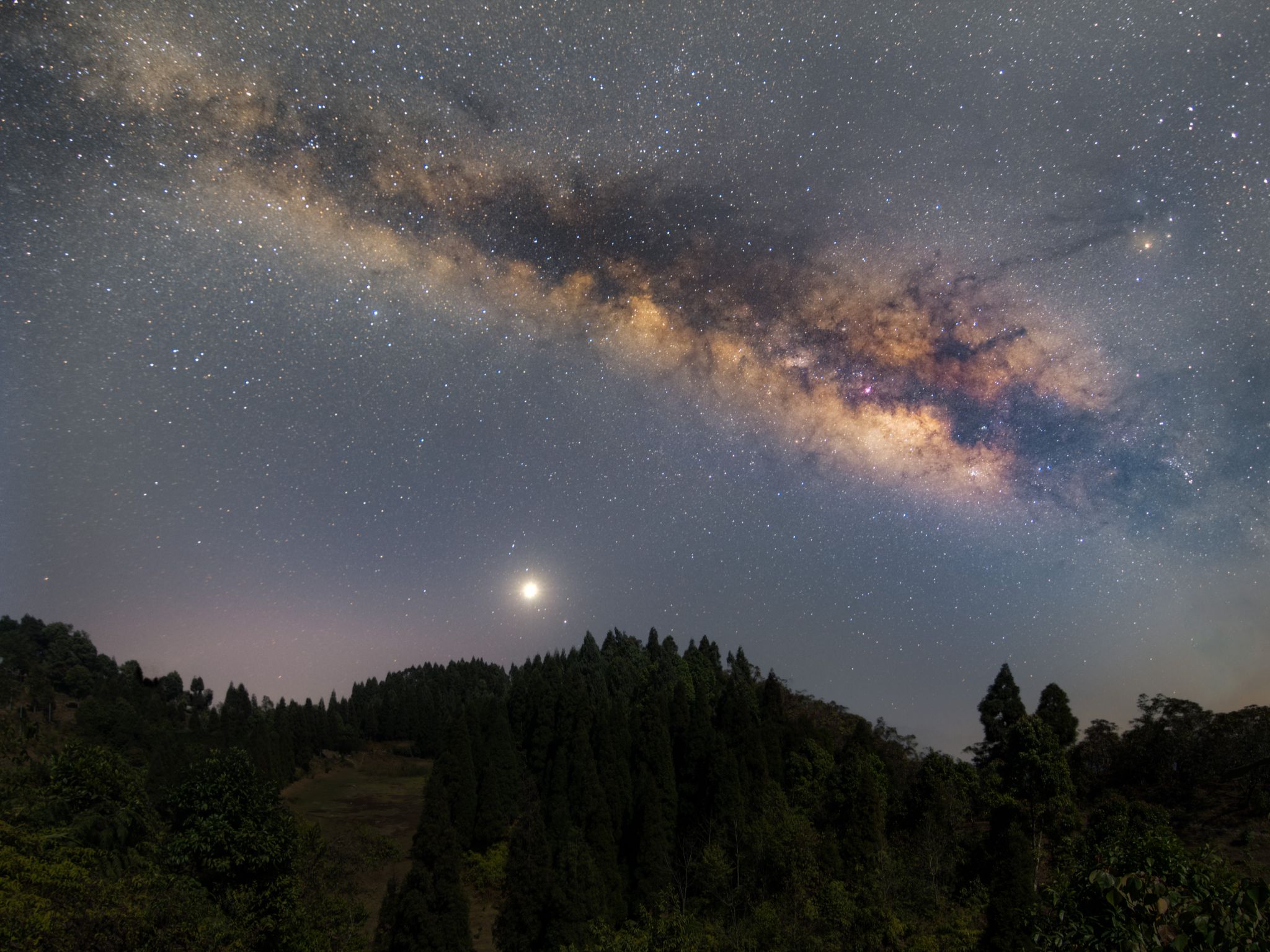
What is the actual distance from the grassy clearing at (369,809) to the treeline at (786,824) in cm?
745

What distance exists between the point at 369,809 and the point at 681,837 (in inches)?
1992

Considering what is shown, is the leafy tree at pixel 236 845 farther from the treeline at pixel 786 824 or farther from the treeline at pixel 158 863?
the treeline at pixel 786 824

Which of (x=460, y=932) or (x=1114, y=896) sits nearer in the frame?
(x=1114, y=896)

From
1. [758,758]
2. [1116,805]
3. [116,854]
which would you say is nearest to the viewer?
[116,854]

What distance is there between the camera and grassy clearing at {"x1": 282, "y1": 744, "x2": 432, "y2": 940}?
56594mm

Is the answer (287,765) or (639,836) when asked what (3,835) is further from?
(287,765)

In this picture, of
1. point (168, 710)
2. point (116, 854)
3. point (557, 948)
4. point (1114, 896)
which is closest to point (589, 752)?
point (557, 948)

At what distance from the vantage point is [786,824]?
1836 inches

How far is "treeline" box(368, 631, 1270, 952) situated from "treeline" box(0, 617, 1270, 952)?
0.58ft

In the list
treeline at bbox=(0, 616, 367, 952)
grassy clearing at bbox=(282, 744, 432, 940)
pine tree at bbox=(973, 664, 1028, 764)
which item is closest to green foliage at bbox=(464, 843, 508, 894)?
grassy clearing at bbox=(282, 744, 432, 940)

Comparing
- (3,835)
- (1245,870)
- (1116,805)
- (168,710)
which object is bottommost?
(1245,870)

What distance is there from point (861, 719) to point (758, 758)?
1101 cm

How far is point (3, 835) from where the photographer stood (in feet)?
75.9

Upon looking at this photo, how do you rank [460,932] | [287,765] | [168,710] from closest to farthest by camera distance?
[460,932]
[287,765]
[168,710]
